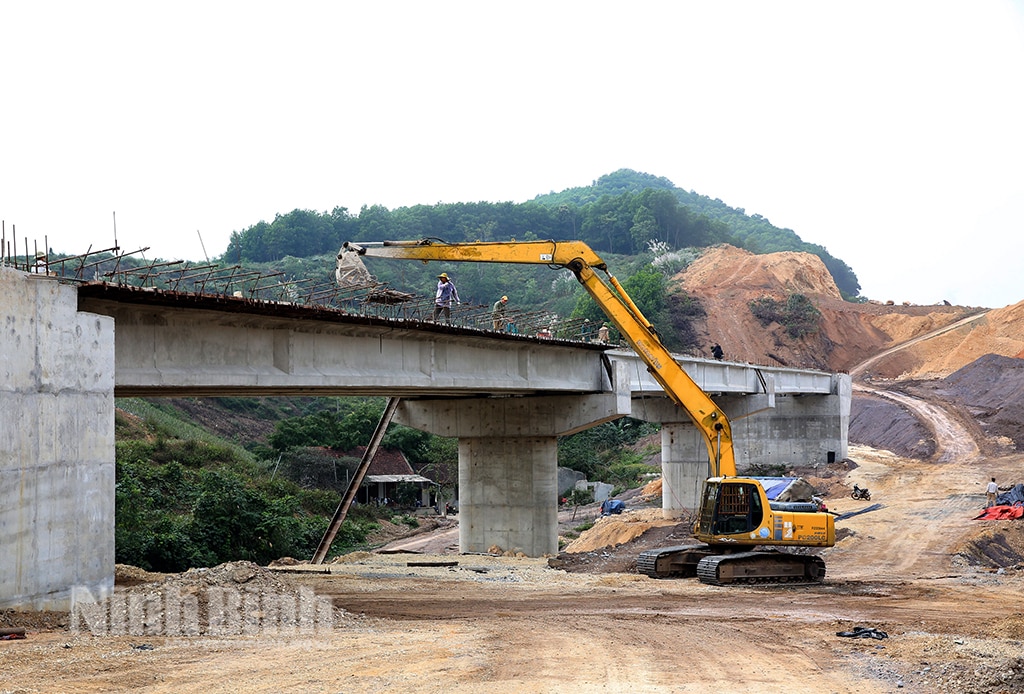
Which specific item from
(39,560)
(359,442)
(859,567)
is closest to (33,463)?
(39,560)

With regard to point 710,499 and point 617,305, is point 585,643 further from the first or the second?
point 617,305

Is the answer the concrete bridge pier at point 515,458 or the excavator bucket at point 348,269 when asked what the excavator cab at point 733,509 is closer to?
the excavator bucket at point 348,269

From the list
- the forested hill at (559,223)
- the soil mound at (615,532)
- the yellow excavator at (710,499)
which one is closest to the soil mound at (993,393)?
the soil mound at (615,532)

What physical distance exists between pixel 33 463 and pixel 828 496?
38972 mm

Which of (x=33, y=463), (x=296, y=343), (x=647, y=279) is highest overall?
(x=647, y=279)

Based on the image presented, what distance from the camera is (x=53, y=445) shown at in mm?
16172

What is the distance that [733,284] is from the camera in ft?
357

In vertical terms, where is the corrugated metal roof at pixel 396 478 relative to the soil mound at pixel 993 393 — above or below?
below

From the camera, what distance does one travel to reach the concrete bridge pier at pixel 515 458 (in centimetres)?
3466

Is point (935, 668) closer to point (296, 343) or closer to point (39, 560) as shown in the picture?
point (39, 560)

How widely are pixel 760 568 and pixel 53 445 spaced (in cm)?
1539

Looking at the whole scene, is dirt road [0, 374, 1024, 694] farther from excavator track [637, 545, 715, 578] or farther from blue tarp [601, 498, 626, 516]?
blue tarp [601, 498, 626, 516]

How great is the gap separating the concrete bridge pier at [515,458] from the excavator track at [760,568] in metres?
11.1

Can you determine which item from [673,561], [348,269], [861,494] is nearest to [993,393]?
[861,494]
